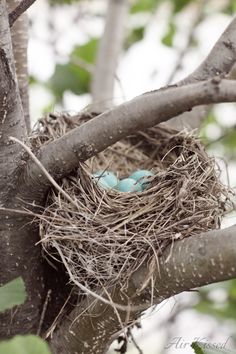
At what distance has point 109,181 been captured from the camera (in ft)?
6.53

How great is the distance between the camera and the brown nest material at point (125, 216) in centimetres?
157

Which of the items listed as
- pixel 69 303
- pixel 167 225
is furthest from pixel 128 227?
pixel 69 303

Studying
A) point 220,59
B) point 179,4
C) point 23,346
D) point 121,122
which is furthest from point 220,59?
point 179,4

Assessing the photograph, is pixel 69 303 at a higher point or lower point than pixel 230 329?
higher

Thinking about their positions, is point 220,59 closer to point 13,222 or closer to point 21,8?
point 21,8

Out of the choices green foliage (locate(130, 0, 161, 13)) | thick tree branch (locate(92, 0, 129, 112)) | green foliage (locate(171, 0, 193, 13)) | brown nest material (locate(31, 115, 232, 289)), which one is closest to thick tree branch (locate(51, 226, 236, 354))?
brown nest material (locate(31, 115, 232, 289))

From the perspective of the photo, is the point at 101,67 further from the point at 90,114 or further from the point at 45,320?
the point at 45,320

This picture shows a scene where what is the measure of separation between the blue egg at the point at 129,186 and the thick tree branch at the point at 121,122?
405mm

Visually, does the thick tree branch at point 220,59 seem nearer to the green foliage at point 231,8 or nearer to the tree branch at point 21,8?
the tree branch at point 21,8

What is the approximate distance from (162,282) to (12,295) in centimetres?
32

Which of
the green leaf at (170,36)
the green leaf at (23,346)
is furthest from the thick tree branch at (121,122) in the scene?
the green leaf at (170,36)

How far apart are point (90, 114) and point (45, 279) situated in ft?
1.99

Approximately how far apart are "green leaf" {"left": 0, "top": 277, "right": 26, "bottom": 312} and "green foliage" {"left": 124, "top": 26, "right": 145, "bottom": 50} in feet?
6.75

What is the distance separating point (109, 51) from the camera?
270cm
